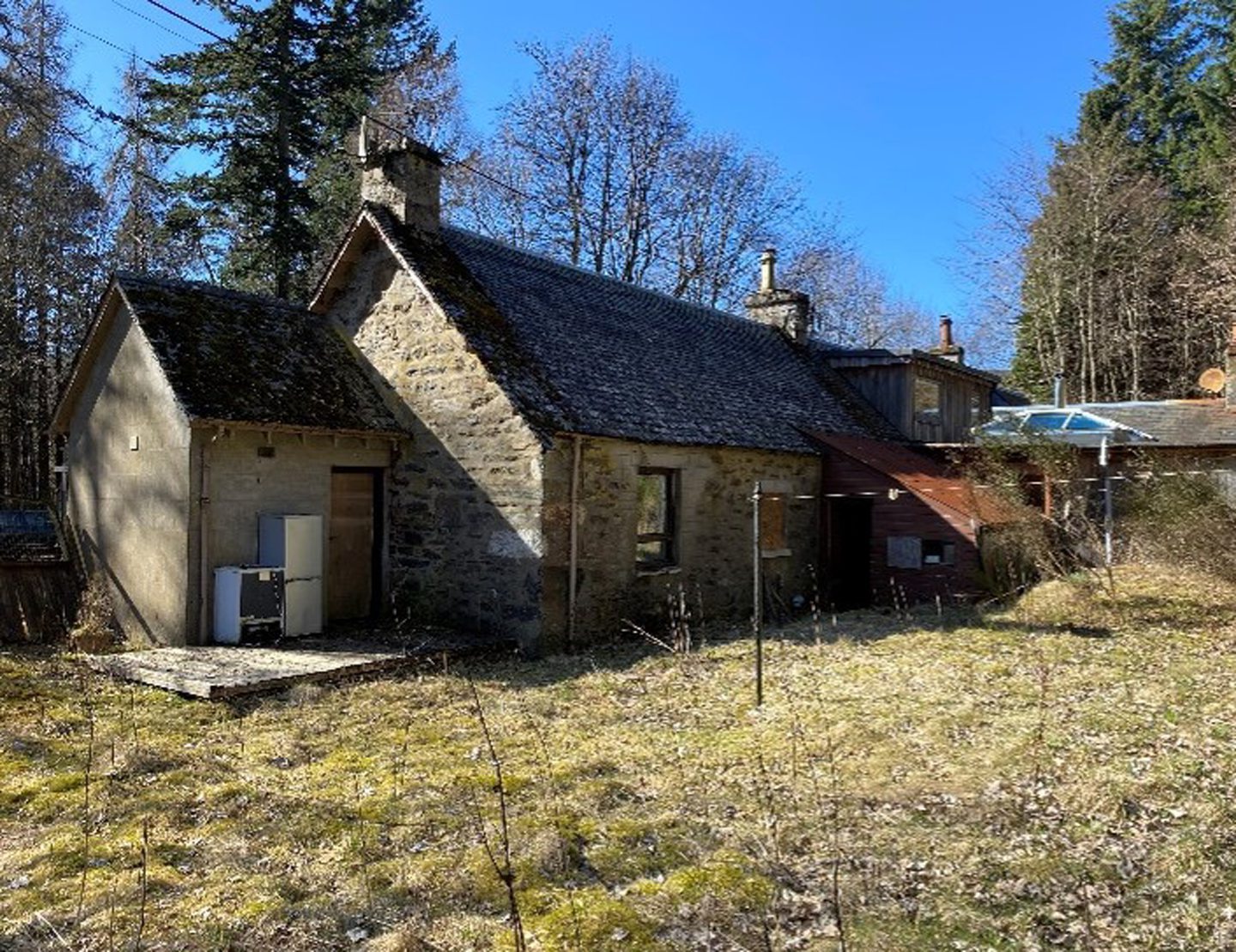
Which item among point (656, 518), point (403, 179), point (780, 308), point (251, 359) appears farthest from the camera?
point (780, 308)

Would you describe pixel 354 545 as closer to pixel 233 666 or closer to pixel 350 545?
pixel 350 545

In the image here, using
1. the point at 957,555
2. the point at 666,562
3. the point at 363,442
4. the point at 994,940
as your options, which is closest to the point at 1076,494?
the point at 957,555

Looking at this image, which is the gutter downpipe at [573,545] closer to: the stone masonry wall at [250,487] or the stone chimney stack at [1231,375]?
the stone masonry wall at [250,487]

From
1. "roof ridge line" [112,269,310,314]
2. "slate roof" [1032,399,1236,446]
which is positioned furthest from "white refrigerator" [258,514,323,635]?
"slate roof" [1032,399,1236,446]

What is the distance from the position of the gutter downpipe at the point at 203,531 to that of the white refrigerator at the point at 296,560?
0.69 metres

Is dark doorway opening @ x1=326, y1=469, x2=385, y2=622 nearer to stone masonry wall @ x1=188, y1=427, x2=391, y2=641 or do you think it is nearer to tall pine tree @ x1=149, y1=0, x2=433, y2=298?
stone masonry wall @ x1=188, y1=427, x2=391, y2=641

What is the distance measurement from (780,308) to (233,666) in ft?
54.4

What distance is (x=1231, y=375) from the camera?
19.8m

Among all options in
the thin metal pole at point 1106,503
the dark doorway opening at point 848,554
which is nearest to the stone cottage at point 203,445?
the dark doorway opening at point 848,554

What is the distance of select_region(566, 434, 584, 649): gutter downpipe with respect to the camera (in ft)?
40.7

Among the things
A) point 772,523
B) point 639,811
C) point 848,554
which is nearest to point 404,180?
point 772,523

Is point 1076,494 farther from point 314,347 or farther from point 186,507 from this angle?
point 186,507

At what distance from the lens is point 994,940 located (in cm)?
436

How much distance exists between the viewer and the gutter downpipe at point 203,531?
11.3 m
